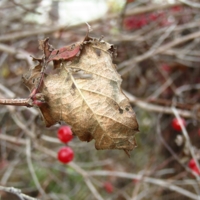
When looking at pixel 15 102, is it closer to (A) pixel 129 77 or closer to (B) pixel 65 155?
(B) pixel 65 155

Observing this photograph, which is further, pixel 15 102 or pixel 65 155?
pixel 65 155

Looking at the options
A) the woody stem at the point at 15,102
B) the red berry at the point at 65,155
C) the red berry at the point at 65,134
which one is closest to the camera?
the woody stem at the point at 15,102

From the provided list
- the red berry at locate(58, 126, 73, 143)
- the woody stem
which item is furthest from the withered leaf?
the red berry at locate(58, 126, 73, 143)

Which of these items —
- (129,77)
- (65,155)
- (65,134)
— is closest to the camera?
(65,134)

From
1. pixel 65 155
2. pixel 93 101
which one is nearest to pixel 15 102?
pixel 93 101

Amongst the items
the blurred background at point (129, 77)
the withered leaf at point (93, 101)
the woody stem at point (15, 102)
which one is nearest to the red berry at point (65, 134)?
the withered leaf at point (93, 101)

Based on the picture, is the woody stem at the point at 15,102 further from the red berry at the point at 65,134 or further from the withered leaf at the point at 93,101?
the red berry at the point at 65,134

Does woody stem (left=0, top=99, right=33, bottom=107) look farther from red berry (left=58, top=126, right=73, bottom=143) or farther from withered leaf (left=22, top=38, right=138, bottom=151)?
red berry (left=58, top=126, right=73, bottom=143)

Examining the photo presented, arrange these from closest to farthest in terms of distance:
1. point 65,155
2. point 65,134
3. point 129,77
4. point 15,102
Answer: point 15,102 → point 65,134 → point 65,155 → point 129,77

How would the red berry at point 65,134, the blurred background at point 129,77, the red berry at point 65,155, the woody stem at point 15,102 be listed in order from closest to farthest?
the woody stem at point 15,102 < the red berry at point 65,134 < the red berry at point 65,155 < the blurred background at point 129,77
